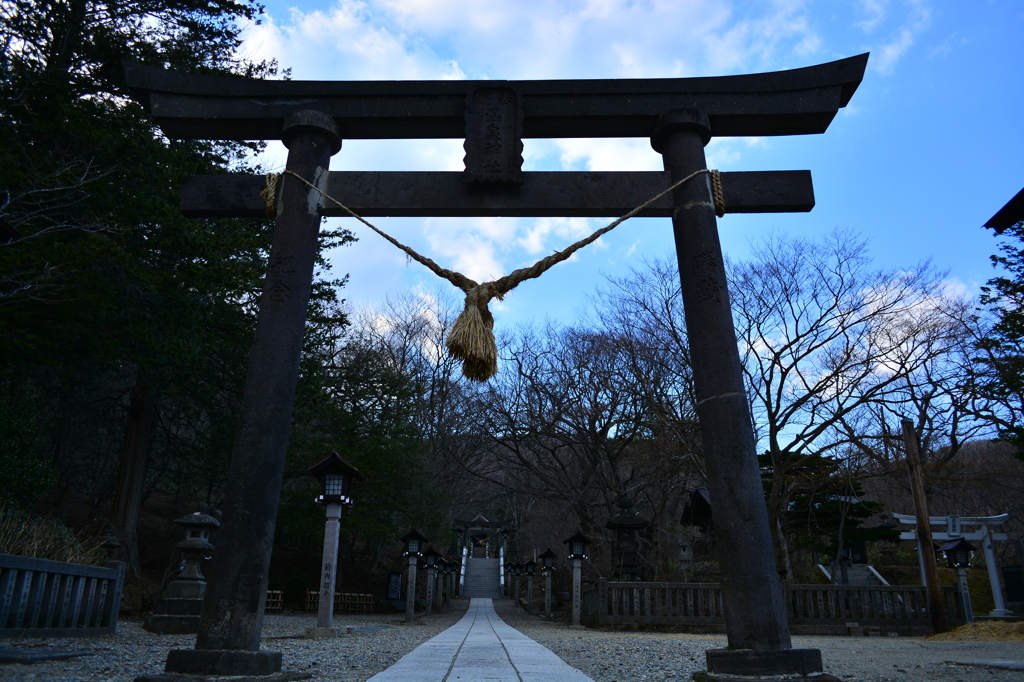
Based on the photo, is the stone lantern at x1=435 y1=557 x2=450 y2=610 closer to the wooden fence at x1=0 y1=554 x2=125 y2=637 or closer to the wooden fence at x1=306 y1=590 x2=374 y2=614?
the wooden fence at x1=306 y1=590 x2=374 y2=614

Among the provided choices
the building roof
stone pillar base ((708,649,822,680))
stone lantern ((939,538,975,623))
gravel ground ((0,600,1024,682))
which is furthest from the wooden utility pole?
stone pillar base ((708,649,822,680))

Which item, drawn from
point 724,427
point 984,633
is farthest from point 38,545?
point 984,633

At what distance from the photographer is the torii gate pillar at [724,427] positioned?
10.1 ft

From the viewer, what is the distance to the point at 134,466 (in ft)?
45.5

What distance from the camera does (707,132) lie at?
13.6 ft

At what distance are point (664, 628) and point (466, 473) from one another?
39.0ft

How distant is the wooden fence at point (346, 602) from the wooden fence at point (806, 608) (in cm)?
1022

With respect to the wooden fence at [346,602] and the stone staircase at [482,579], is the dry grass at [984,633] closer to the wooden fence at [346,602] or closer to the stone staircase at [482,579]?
the wooden fence at [346,602]

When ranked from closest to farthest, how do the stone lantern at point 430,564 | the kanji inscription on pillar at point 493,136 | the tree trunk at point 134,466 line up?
the kanji inscription on pillar at point 493,136 < the tree trunk at point 134,466 < the stone lantern at point 430,564

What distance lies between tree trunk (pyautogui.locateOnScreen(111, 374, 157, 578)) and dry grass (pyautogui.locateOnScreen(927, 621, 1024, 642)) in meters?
15.5

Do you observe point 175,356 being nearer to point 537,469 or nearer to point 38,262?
point 38,262

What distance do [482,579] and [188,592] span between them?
3098cm

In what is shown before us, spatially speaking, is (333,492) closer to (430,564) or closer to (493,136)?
(493,136)

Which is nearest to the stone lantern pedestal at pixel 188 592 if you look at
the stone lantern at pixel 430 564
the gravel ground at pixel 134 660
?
the gravel ground at pixel 134 660
